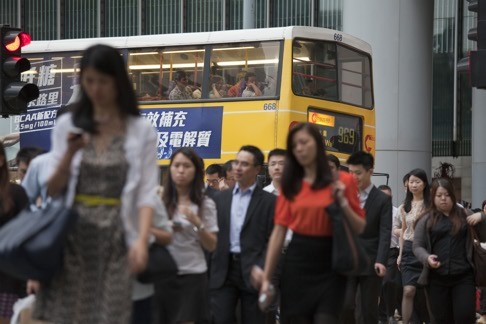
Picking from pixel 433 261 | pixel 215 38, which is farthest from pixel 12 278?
pixel 215 38

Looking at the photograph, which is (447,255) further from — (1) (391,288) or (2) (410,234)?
(1) (391,288)

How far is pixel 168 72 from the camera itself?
68.0 feet

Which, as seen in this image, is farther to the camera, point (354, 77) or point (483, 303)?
point (354, 77)

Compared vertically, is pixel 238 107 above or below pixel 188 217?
above

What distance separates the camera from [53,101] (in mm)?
21969

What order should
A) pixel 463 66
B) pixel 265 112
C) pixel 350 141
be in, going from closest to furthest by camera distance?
pixel 463 66
pixel 265 112
pixel 350 141

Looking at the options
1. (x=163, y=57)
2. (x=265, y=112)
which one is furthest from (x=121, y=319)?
(x=163, y=57)

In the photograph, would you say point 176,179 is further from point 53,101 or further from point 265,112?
point 53,101

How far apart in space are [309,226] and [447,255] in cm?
378

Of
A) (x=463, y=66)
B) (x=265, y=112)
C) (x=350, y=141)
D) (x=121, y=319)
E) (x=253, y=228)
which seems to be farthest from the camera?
(x=350, y=141)

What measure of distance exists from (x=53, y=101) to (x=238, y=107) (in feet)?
12.5

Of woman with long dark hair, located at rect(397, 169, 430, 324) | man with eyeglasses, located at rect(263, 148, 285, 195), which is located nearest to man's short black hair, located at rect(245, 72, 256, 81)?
woman with long dark hair, located at rect(397, 169, 430, 324)

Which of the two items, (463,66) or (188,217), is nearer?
(188,217)

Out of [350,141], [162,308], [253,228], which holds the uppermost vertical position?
[350,141]
